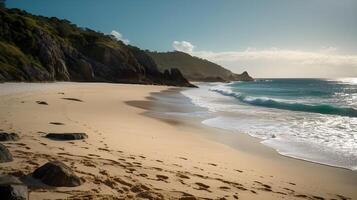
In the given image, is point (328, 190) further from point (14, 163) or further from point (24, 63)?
point (24, 63)

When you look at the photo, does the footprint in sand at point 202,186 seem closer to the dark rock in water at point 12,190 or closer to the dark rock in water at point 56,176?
the dark rock in water at point 56,176

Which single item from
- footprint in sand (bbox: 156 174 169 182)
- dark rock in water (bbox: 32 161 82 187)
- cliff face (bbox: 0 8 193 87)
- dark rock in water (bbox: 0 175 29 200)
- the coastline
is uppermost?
cliff face (bbox: 0 8 193 87)

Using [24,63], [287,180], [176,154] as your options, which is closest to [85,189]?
[176,154]

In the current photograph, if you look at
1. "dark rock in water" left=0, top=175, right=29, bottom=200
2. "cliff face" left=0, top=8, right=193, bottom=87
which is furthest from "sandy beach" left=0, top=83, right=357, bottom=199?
"cliff face" left=0, top=8, right=193, bottom=87

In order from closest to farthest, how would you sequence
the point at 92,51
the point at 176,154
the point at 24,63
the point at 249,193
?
the point at 249,193 → the point at 176,154 → the point at 24,63 → the point at 92,51

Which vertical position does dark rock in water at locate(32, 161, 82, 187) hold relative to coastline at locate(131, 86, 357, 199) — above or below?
above

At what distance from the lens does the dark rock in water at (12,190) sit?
3.43 metres

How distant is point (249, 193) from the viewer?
5.68 meters

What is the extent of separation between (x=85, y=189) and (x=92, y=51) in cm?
6543

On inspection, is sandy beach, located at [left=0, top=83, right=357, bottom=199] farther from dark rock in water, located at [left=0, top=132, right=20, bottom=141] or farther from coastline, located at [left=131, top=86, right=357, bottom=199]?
dark rock in water, located at [left=0, top=132, right=20, bottom=141]

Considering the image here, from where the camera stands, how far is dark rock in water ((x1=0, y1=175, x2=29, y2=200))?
3428mm

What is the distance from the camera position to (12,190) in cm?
346

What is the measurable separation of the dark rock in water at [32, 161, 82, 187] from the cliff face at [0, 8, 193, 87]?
30744mm

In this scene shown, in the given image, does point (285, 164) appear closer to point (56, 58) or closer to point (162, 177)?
point (162, 177)
